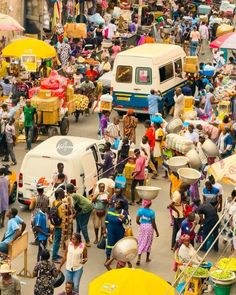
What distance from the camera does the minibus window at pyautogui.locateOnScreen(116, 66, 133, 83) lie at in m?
28.7

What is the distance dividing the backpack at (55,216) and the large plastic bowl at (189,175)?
3.15 metres

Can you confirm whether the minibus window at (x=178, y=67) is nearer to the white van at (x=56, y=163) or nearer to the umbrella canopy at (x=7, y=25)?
the umbrella canopy at (x=7, y=25)

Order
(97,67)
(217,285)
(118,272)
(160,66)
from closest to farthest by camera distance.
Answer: (118,272)
(217,285)
(160,66)
(97,67)

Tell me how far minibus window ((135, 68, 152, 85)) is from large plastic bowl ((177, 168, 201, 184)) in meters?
8.37

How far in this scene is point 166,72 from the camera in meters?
29.3

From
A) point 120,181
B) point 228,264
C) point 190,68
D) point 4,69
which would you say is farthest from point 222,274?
point 4,69

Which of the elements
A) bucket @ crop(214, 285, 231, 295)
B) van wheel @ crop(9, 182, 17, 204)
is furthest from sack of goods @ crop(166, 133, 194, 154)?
bucket @ crop(214, 285, 231, 295)

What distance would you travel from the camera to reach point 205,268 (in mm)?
17000

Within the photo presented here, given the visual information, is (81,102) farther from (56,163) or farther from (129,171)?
(56,163)

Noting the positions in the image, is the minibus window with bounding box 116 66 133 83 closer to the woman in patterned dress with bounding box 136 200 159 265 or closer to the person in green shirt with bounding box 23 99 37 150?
the person in green shirt with bounding box 23 99 37 150

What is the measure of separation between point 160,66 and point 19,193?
9.56 m

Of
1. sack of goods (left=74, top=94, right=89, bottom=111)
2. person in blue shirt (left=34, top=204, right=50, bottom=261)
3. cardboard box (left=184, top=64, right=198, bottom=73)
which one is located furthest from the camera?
cardboard box (left=184, top=64, right=198, bottom=73)

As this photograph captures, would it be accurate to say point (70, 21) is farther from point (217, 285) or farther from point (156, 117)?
point (217, 285)

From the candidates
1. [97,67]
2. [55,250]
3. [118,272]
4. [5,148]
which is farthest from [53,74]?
[118,272]
